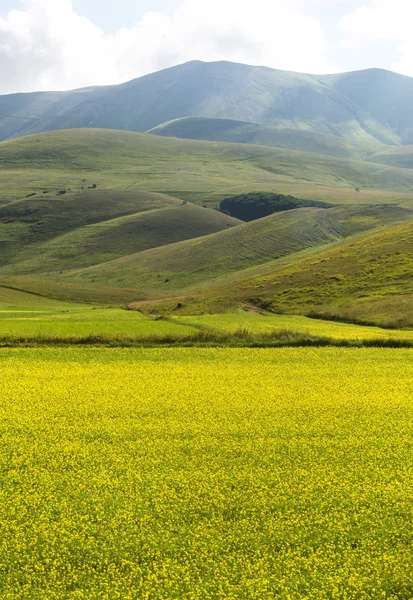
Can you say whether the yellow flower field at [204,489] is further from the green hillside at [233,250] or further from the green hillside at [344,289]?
the green hillside at [233,250]

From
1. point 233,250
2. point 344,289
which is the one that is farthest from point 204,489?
point 233,250

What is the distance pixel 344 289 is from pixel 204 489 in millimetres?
67042

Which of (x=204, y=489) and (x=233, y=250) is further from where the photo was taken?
(x=233, y=250)

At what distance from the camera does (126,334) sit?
41.8 meters

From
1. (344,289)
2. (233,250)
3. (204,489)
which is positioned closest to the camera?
(204,489)

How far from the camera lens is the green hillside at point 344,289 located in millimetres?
64500

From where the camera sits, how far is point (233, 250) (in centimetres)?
16412

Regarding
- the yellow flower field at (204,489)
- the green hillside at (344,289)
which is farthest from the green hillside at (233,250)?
the yellow flower field at (204,489)

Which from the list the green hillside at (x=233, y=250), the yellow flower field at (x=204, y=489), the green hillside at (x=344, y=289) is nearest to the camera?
the yellow flower field at (x=204, y=489)

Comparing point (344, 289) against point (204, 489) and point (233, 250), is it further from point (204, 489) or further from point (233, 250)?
point (233, 250)

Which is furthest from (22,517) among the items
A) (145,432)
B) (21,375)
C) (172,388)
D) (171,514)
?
(21,375)

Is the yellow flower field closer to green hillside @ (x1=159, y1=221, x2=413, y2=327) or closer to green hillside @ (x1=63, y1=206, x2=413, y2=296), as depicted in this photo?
green hillside @ (x1=159, y1=221, x2=413, y2=327)

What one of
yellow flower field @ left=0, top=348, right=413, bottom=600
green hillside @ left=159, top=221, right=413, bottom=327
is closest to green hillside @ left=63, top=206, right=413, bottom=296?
green hillside @ left=159, top=221, right=413, bottom=327

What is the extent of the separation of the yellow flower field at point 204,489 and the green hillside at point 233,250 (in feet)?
367
